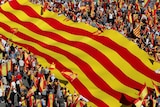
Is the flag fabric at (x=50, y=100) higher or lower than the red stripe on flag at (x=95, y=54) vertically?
lower

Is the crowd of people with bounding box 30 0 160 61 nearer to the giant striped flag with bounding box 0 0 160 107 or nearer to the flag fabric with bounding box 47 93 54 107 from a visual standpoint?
the giant striped flag with bounding box 0 0 160 107

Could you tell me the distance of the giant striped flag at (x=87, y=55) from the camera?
14.6 metres

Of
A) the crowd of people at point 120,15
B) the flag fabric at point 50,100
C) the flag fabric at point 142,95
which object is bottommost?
the flag fabric at point 50,100

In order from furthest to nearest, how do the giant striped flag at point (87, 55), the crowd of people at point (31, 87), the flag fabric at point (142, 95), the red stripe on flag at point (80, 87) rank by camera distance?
the giant striped flag at point (87, 55)
the crowd of people at point (31, 87)
the red stripe on flag at point (80, 87)
the flag fabric at point (142, 95)

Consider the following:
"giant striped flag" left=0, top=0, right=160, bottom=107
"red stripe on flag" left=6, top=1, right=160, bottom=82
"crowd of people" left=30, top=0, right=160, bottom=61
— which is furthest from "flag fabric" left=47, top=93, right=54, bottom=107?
"crowd of people" left=30, top=0, right=160, bottom=61

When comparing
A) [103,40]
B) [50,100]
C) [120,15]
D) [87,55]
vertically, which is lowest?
[50,100]

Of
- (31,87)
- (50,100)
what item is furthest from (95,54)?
(50,100)

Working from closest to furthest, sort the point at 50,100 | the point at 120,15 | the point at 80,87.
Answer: the point at 50,100, the point at 80,87, the point at 120,15

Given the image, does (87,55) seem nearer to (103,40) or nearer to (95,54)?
(95,54)

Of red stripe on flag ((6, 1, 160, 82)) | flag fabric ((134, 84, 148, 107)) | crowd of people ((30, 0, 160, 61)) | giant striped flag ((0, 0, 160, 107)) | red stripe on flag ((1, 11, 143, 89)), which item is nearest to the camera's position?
flag fabric ((134, 84, 148, 107))

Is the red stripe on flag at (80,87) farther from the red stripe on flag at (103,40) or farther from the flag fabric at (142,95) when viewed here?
the red stripe on flag at (103,40)

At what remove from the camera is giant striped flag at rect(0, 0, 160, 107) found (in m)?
14.6

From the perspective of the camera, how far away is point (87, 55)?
16688mm

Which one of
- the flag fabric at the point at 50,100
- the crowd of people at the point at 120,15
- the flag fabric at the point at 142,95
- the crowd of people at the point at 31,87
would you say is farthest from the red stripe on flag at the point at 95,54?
the flag fabric at the point at 50,100
